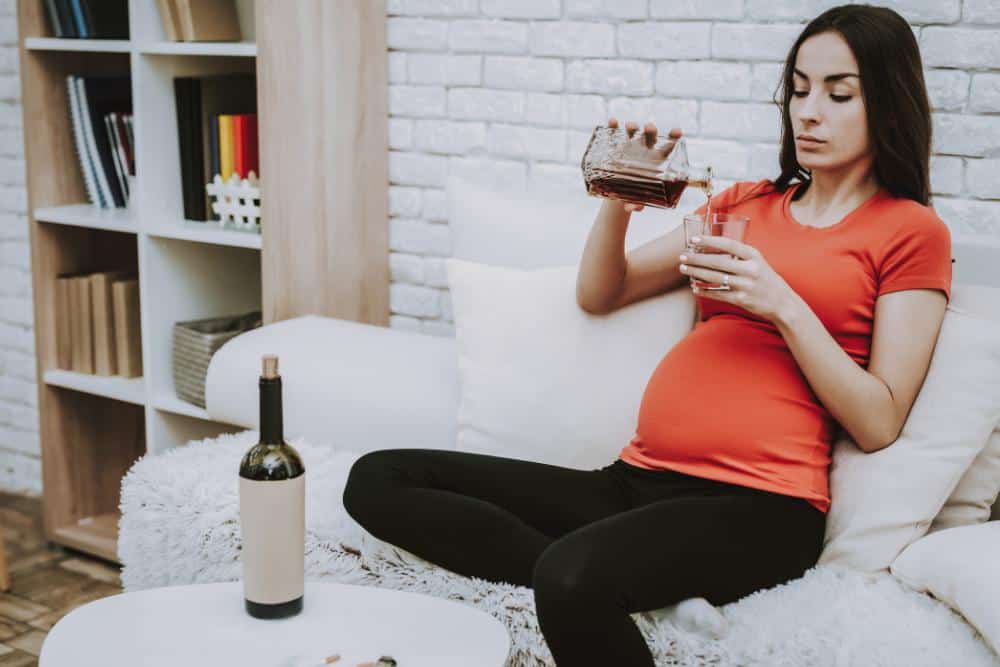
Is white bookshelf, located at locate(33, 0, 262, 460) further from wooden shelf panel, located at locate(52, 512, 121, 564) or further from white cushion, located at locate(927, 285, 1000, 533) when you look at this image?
white cushion, located at locate(927, 285, 1000, 533)

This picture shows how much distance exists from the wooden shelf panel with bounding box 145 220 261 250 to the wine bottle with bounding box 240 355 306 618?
122 cm

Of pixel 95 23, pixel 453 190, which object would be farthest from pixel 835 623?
pixel 95 23

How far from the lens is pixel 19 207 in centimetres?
314

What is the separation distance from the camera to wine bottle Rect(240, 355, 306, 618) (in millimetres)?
1263

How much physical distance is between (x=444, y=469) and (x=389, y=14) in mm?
1324

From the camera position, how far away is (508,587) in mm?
1548

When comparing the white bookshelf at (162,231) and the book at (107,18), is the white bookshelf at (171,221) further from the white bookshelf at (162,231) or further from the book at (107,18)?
the book at (107,18)

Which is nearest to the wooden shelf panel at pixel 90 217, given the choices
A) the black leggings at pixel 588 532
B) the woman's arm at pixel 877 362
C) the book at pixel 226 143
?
the book at pixel 226 143

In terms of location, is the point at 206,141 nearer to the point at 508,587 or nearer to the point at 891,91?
the point at 508,587

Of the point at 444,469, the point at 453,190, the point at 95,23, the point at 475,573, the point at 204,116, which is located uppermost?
the point at 95,23

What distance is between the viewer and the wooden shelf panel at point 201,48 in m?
2.36

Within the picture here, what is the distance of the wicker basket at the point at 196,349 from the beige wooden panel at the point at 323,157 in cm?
17

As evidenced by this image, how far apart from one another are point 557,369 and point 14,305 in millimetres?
2022

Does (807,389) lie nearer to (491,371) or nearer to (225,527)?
(491,371)
